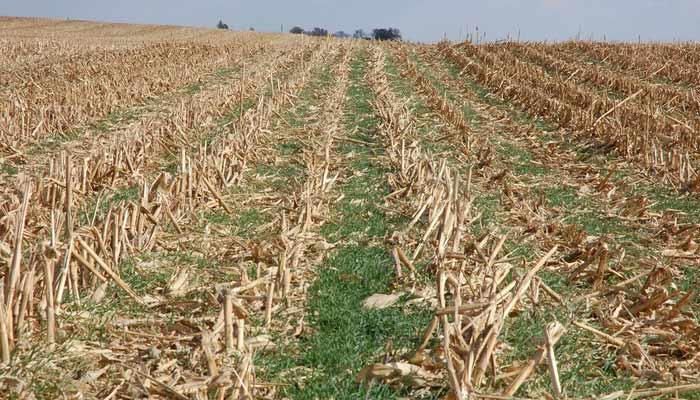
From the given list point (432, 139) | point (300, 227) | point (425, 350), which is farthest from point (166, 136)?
point (425, 350)

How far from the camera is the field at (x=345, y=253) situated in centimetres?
379

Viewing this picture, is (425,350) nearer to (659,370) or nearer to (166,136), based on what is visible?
(659,370)

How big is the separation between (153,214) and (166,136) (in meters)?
4.69

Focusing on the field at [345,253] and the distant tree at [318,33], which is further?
the distant tree at [318,33]

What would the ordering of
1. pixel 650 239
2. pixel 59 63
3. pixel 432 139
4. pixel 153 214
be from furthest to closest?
1. pixel 59 63
2. pixel 432 139
3. pixel 650 239
4. pixel 153 214

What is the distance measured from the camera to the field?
Result: 12.5 ft

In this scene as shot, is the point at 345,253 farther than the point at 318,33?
No

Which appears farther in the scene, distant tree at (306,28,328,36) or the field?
distant tree at (306,28,328,36)

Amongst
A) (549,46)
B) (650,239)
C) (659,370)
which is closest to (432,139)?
(650,239)

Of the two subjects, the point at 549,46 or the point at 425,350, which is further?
the point at 549,46

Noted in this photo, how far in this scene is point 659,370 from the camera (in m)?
4.18

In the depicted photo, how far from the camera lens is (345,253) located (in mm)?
6137

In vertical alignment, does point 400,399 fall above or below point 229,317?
below

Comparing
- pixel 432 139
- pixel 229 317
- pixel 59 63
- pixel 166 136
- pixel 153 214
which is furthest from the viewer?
pixel 59 63
